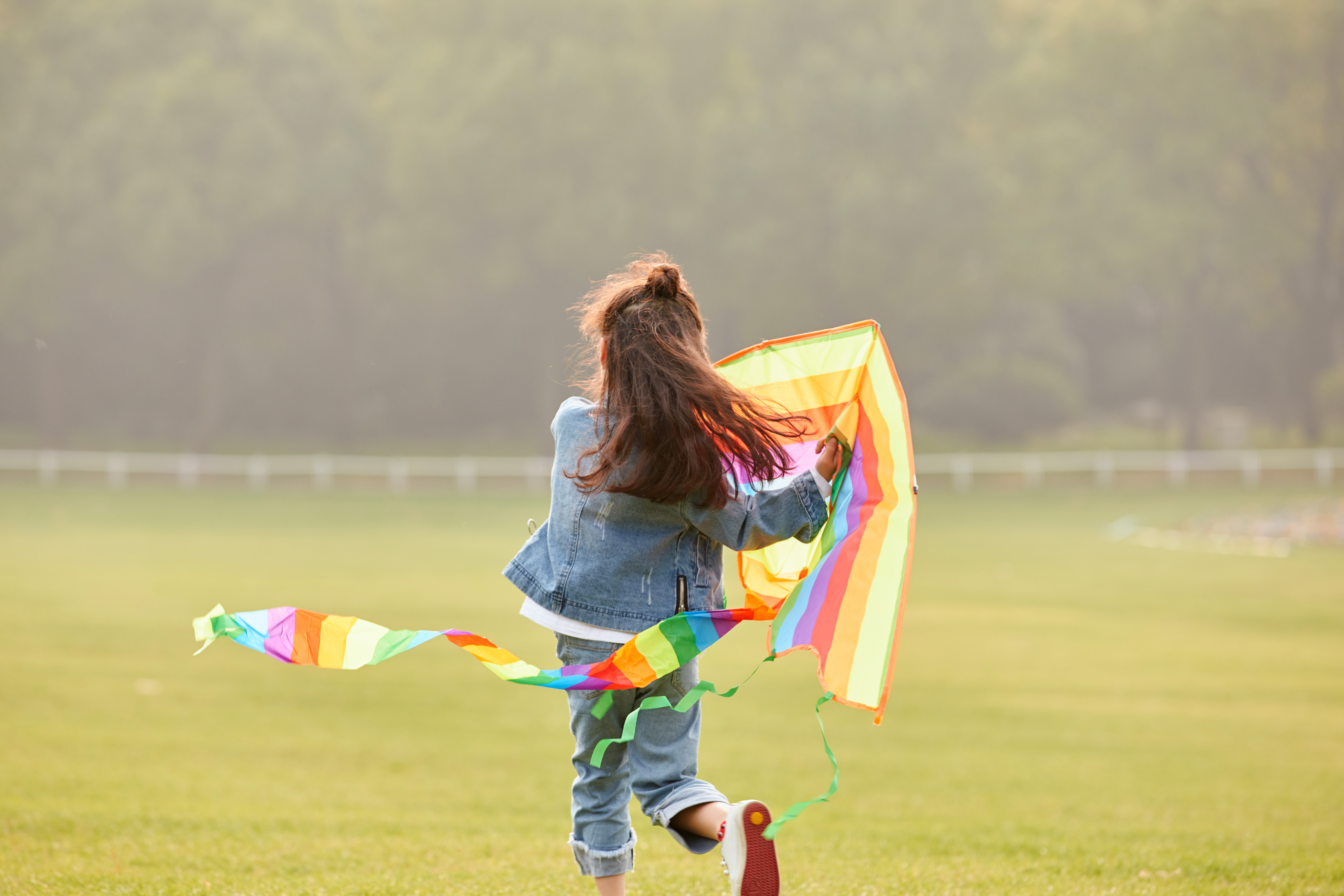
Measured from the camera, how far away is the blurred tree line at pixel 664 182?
105 feet

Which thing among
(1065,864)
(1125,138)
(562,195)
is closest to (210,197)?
(562,195)

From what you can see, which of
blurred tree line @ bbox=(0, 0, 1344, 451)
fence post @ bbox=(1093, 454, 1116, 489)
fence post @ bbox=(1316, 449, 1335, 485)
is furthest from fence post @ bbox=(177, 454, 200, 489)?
→ fence post @ bbox=(1316, 449, 1335, 485)

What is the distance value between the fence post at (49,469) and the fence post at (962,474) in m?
18.0

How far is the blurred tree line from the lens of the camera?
31984 mm

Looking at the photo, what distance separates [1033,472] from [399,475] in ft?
43.0

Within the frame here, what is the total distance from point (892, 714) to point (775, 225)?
969 inches

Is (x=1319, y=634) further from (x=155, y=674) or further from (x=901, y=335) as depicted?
(x=901, y=335)

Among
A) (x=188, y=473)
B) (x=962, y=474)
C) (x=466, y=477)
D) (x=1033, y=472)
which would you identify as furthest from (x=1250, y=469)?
(x=188, y=473)

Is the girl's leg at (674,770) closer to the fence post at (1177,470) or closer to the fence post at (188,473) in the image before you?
the fence post at (188,473)

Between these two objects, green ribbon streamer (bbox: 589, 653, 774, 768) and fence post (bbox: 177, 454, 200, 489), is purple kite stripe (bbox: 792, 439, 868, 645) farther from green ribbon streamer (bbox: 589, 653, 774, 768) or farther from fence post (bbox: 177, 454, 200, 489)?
fence post (bbox: 177, 454, 200, 489)

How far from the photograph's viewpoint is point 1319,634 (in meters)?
11.2

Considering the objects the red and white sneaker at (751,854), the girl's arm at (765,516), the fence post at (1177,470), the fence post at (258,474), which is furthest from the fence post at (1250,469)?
the red and white sneaker at (751,854)

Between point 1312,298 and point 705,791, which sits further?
point 1312,298

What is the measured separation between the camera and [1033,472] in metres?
27.1
